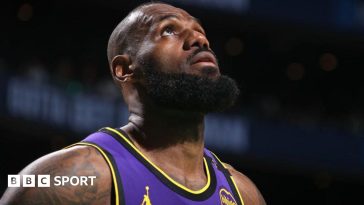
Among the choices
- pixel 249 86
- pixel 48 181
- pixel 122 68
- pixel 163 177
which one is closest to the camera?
pixel 48 181

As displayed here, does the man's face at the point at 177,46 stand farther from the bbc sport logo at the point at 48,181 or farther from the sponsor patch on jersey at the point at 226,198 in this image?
the bbc sport logo at the point at 48,181

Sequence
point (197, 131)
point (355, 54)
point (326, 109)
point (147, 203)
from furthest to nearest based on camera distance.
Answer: point (355, 54)
point (326, 109)
point (197, 131)
point (147, 203)

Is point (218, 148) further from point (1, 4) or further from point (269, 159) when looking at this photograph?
point (1, 4)

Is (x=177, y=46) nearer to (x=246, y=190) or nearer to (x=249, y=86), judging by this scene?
(x=246, y=190)

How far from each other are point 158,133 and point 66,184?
0.63 m

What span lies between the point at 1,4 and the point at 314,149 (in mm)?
8246

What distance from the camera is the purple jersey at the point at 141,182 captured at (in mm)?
3164

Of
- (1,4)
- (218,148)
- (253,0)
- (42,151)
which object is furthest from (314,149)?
(1,4)

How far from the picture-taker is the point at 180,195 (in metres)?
3.30

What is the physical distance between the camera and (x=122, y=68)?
12.3 ft

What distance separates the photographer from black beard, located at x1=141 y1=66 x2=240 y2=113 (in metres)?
3.47

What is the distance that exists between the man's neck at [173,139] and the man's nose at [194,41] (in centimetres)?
34

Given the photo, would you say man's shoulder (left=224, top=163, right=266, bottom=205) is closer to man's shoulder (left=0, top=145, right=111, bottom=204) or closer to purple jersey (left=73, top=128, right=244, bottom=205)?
purple jersey (left=73, top=128, right=244, bottom=205)

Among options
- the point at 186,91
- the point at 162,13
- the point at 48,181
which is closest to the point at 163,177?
the point at 186,91
